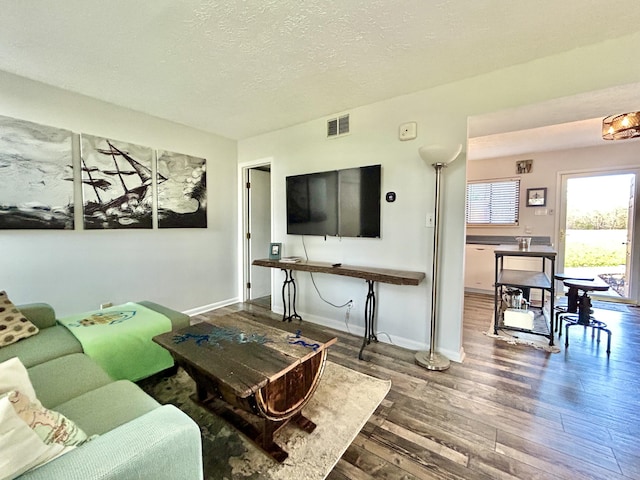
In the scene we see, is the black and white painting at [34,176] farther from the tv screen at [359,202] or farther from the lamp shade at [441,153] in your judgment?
the lamp shade at [441,153]

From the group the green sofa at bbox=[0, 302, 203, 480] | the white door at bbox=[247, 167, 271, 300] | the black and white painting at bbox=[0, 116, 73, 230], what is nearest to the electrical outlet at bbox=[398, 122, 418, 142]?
the white door at bbox=[247, 167, 271, 300]

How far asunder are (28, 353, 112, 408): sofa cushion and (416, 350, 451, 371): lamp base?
2.30 metres

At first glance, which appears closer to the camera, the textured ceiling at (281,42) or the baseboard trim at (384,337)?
the textured ceiling at (281,42)

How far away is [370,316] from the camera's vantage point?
2.98 metres

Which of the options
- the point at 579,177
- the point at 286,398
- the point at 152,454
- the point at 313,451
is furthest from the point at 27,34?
the point at 579,177

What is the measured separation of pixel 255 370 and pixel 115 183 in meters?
2.76

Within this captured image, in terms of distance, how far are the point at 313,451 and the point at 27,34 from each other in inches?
126

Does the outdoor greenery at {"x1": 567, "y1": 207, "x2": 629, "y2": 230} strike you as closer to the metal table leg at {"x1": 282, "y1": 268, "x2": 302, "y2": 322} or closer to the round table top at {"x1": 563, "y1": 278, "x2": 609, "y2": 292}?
the round table top at {"x1": 563, "y1": 278, "x2": 609, "y2": 292}

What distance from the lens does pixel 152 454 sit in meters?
0.87

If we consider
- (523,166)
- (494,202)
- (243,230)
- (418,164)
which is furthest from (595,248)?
(243,230)

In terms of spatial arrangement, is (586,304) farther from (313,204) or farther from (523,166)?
(313,204)

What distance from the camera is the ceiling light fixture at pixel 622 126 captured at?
285cm

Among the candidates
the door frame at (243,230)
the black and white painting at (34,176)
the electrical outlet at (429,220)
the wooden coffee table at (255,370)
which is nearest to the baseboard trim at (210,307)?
the door frame at (243,230)

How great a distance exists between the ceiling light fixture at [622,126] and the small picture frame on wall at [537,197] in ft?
5.79
